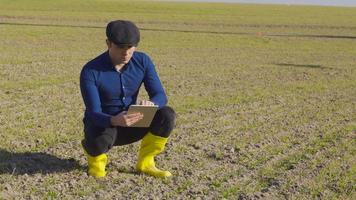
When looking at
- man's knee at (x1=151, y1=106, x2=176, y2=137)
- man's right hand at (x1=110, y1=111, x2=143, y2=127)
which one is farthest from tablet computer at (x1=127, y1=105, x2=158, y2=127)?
man's knee at (x1=151, y1=106, x2=176, y2=137)

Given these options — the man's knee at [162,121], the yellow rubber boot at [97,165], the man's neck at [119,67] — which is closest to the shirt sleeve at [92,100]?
the man's neck at [119,67]

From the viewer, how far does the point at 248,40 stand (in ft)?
87.6

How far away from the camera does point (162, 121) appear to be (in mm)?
5883

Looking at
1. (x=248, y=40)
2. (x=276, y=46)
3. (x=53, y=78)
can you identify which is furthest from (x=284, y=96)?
(x=248, y=40)

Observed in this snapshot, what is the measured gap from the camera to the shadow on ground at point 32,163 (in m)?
6.04

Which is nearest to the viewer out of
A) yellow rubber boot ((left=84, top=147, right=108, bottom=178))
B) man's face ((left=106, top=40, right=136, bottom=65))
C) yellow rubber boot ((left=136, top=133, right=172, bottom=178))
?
man's face ((left=106, top=40, right=136, bottom=65))

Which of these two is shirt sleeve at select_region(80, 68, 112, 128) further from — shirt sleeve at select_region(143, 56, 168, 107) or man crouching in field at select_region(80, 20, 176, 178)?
shirt sleeve at select_region(143, 56, 168, 107)

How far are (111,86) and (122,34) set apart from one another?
563 mm

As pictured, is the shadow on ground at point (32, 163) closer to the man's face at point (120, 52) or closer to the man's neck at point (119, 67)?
the man's neck at point (119, 67)

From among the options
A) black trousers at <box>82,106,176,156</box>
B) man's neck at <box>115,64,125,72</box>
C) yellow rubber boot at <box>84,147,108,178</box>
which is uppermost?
man's neck at <box>115,64,125,72</box>

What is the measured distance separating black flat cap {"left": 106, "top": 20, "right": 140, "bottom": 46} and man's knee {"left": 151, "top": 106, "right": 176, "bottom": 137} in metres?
0.78

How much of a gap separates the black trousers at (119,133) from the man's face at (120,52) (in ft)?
2.03

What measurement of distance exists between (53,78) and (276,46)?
13.6 m

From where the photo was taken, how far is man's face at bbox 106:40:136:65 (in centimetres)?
548
